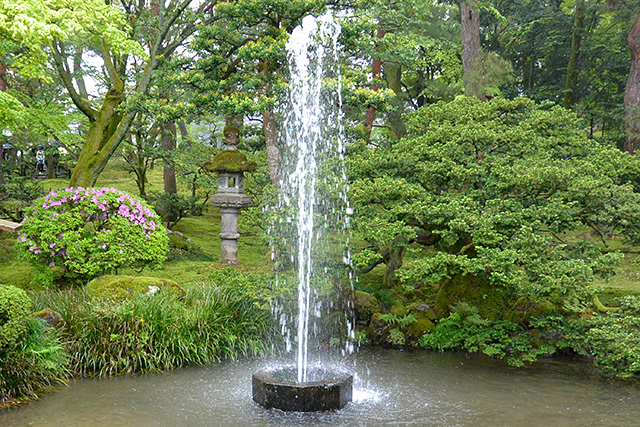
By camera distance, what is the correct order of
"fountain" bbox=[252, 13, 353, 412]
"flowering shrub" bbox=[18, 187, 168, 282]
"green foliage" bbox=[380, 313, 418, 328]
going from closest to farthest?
"fountain" bbox=[252, 13, 353, 412]
"green foliage" bbox=[380, 313, 418, 328]
"flowering shrub" bbox=[18, 187, 168, 282]

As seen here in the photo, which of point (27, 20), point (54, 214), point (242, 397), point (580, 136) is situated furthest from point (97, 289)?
point (580, 136)

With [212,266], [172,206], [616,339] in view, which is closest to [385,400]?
[616,339]

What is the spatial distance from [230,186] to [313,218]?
4.61 m

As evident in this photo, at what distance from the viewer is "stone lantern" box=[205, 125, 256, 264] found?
40.3 ft

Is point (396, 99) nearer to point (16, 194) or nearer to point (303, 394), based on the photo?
point (16, 194)

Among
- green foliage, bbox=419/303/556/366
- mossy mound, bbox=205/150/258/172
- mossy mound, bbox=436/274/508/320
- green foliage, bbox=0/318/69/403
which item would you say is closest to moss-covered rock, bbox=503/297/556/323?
mossy mound, bbox=436/274/508/320

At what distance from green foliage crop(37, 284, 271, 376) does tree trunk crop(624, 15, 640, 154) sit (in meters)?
10.8

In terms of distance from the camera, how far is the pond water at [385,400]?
552 centimetres

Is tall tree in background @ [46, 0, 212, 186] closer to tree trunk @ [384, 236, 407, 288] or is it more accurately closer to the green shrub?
tree trunk @ [384, 236, 407, 288]

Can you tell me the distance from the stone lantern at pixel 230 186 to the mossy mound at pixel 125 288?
3953mm

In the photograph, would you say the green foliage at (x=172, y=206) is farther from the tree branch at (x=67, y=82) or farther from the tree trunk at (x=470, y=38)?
the tree trunk at (x=470, y=38)

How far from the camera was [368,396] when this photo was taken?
629 centimetres

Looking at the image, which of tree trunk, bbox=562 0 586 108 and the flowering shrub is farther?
tree trunk, bbox=562 0 586 108

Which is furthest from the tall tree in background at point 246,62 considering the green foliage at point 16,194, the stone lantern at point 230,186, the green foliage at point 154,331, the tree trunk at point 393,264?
the green foliage at point 16,194
